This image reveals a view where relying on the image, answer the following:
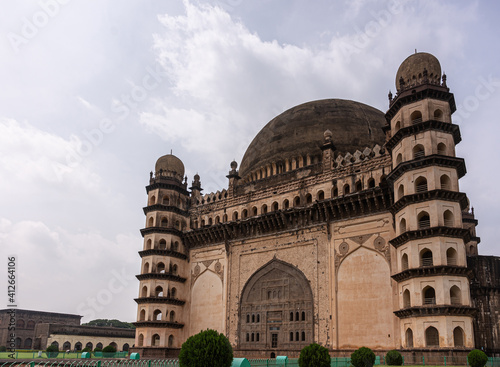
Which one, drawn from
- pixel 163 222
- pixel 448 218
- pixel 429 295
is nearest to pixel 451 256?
pixel 448 218

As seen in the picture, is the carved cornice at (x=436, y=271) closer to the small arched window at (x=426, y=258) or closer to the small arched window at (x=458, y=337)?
the small arched window at (x=426, y=258)

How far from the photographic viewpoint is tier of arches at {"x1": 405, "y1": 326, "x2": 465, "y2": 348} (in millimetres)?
19609

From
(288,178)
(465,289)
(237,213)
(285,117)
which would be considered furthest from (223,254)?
(465,289)

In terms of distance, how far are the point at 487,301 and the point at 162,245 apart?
68.3 feet

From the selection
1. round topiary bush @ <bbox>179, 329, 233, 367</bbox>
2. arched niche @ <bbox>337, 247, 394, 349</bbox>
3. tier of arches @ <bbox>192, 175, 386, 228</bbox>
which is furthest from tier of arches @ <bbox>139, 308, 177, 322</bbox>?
round topiary bush @ <bbox>179, 329, 233, 367</bbox>

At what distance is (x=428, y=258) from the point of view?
69.9 feet

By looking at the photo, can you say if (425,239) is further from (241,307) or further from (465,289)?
(241,307)

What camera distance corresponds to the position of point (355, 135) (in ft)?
104

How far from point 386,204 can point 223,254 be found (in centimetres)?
1192

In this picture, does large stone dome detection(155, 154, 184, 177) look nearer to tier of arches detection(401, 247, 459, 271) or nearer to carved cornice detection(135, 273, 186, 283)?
carved cornice detection(135, 273, 186, 283)

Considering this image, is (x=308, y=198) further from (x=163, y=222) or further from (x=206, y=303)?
(x=163, y=222)

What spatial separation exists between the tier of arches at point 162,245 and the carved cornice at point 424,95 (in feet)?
59.1

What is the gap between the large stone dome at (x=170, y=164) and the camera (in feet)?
115

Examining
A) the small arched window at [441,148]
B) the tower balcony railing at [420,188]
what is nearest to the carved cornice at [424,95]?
the small arched window at [441,148]
